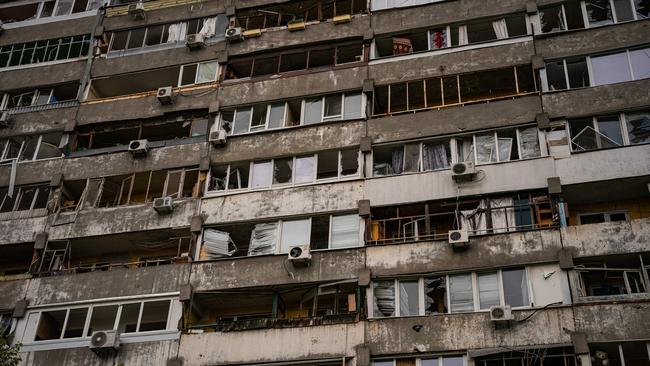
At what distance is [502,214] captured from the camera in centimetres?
2425

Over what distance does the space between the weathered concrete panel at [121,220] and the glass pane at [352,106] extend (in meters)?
6.24

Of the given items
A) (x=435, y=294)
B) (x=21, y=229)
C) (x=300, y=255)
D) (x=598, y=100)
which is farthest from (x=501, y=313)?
(x=21, y=229)

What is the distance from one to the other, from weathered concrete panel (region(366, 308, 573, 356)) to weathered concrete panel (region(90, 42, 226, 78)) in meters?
14.3

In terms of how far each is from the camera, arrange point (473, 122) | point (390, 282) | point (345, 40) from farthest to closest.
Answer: point (345, 40) < point (473, 122) < point (390, 282)

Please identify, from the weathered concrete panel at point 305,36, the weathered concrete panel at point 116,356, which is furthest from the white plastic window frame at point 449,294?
the weathered concrete panel at point 305,36

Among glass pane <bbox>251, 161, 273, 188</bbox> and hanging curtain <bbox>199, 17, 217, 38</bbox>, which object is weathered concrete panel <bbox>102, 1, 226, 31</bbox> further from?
glass pane <bbox>251, 161, 273, 188</bbox>

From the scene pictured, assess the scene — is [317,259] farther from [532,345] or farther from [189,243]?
[532,345]

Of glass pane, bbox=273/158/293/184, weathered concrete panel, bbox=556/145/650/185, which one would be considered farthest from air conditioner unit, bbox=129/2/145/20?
weathered concrete panel, bbox=556/145/650/185

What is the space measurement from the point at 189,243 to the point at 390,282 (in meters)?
7.67

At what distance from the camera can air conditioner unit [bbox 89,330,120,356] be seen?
79.8 ft

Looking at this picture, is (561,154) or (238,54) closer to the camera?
(561,154)

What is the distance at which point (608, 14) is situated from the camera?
89.4ft

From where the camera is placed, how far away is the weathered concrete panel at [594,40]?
26.1m

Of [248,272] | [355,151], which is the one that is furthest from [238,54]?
[248,272]
